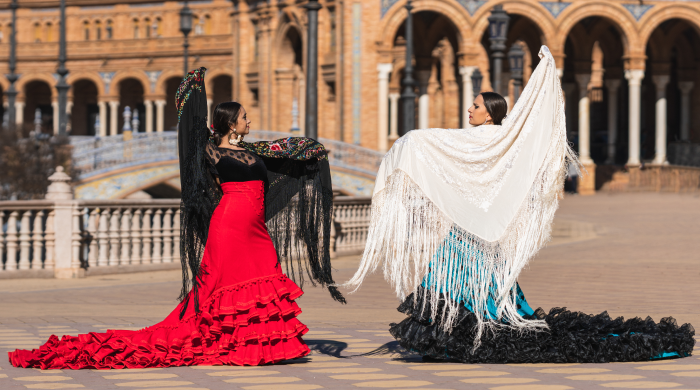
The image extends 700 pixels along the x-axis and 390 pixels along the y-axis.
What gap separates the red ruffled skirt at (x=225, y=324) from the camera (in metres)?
6.34

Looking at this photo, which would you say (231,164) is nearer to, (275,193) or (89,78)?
(275,193)

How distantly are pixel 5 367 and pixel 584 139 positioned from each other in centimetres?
3328

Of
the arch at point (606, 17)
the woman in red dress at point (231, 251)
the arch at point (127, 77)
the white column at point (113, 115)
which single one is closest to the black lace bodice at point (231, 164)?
the woman in red dress at point (231, 251)

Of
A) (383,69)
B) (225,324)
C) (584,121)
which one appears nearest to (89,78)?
(383,69)

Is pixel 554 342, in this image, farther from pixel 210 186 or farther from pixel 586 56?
pixel 586 56

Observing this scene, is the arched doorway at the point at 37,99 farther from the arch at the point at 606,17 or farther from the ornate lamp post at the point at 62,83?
the arch at the point at 606,17

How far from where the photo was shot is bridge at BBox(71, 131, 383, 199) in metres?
28.2

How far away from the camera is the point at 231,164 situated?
662 centimetres

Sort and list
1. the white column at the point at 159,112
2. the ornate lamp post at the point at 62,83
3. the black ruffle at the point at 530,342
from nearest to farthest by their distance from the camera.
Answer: the black ruffle at the point at 530,342 → the ornate lamp post at the point at 62,83 → the white column at the point at 159,112

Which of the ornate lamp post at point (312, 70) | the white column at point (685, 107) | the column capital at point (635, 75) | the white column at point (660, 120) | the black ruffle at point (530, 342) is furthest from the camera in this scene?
the white column at point (685, 107)

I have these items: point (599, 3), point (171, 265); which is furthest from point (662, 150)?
point (171, 265)

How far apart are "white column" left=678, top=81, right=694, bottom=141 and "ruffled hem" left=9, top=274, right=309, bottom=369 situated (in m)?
37.3

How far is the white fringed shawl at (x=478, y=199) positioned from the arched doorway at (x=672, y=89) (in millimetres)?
32558

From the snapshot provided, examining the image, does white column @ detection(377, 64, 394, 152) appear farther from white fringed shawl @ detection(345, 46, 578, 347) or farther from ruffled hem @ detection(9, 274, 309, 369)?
ruffled hem @ detection(9, 274, 309, 369)
